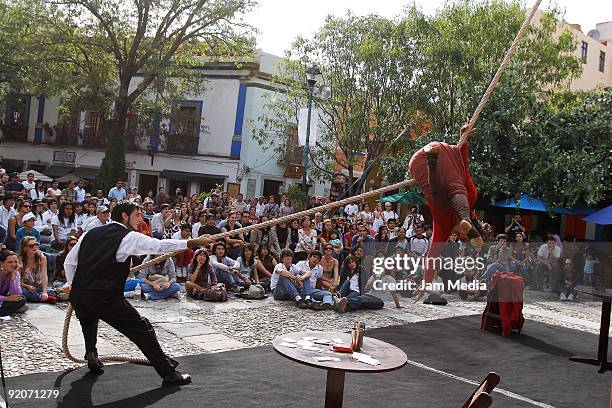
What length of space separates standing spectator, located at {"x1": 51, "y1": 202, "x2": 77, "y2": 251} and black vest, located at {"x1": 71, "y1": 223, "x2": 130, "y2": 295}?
4.50 meters

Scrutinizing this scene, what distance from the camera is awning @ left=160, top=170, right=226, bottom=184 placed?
63.2 ft

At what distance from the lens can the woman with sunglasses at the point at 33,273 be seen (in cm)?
682

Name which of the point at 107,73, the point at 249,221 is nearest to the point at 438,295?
the point at 249,221

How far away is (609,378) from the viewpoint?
5984 mm

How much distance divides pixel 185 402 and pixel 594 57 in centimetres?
2103

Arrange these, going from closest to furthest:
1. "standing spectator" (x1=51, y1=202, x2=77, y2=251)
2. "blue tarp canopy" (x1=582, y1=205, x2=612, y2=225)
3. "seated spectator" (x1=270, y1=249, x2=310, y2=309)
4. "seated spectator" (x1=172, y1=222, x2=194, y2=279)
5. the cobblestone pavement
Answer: the cobblestone pavement → "seated spectator" (x1=270, y1=249, x2=310, y2=309) → "standing spectator" (x1=51, y1=202, x2=77, y2=251) → "seated spectator" (x1=172, y1=222, x2=194, y2=279) → "blue tarp canopy" (x1=582, y1=205, x2=612, y2=225)

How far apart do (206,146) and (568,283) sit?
1193 centimetres

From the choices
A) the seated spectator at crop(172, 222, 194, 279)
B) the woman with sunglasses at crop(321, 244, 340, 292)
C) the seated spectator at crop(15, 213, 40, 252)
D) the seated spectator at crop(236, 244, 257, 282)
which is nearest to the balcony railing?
the seated spectator at crop(172, 222, 194, 279)

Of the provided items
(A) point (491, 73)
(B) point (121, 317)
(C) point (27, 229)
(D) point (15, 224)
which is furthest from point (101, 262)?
(A) point (491, 73)

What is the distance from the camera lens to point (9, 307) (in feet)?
20.6

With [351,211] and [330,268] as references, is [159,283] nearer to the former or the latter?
[330,268]

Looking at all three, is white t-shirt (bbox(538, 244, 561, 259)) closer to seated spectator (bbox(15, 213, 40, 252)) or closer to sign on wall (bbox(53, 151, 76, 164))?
seated spectator (bbox(15, 213, 40, 252))

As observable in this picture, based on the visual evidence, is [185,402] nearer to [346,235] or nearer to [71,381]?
[71,381]

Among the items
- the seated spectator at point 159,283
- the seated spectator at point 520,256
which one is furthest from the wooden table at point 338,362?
the seated spectator at point 520,256
